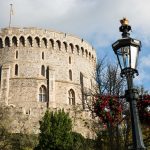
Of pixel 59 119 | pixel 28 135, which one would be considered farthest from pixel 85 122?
pixel 59 119

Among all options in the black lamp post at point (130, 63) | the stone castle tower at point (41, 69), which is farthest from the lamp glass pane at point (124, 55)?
the stone castle tower at point (41, 69)

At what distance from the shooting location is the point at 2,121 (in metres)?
36.3

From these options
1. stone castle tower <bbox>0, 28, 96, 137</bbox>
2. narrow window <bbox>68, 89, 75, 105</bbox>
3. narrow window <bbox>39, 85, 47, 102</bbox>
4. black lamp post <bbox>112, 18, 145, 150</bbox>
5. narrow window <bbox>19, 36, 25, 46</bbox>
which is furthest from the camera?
narrow window <bbox>19, 36, 25, 46</bbox>

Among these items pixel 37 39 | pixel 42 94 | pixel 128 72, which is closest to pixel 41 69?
pixel 42 94

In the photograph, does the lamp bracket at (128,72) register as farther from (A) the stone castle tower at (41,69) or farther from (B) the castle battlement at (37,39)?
(B) the castle battlement at (37,39)

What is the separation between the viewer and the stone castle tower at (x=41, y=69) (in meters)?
44.9

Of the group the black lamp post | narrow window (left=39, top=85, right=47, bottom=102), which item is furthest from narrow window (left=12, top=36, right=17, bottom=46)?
the black lamp post

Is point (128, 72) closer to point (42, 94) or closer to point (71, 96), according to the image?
point (42, 94)

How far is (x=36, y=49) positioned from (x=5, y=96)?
7977mm

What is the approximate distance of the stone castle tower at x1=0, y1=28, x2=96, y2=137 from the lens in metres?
44.9

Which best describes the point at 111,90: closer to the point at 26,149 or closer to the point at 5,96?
the point at 26,149

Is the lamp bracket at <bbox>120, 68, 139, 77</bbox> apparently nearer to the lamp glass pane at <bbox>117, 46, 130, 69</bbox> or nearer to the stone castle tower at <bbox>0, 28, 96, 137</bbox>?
the lamp glass pane at <bbox>117, 46, 130, 69</bbox>

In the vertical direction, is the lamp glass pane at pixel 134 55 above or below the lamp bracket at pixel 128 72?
above

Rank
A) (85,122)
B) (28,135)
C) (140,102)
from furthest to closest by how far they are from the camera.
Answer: (85,122) < (28,135) < (140,102)
